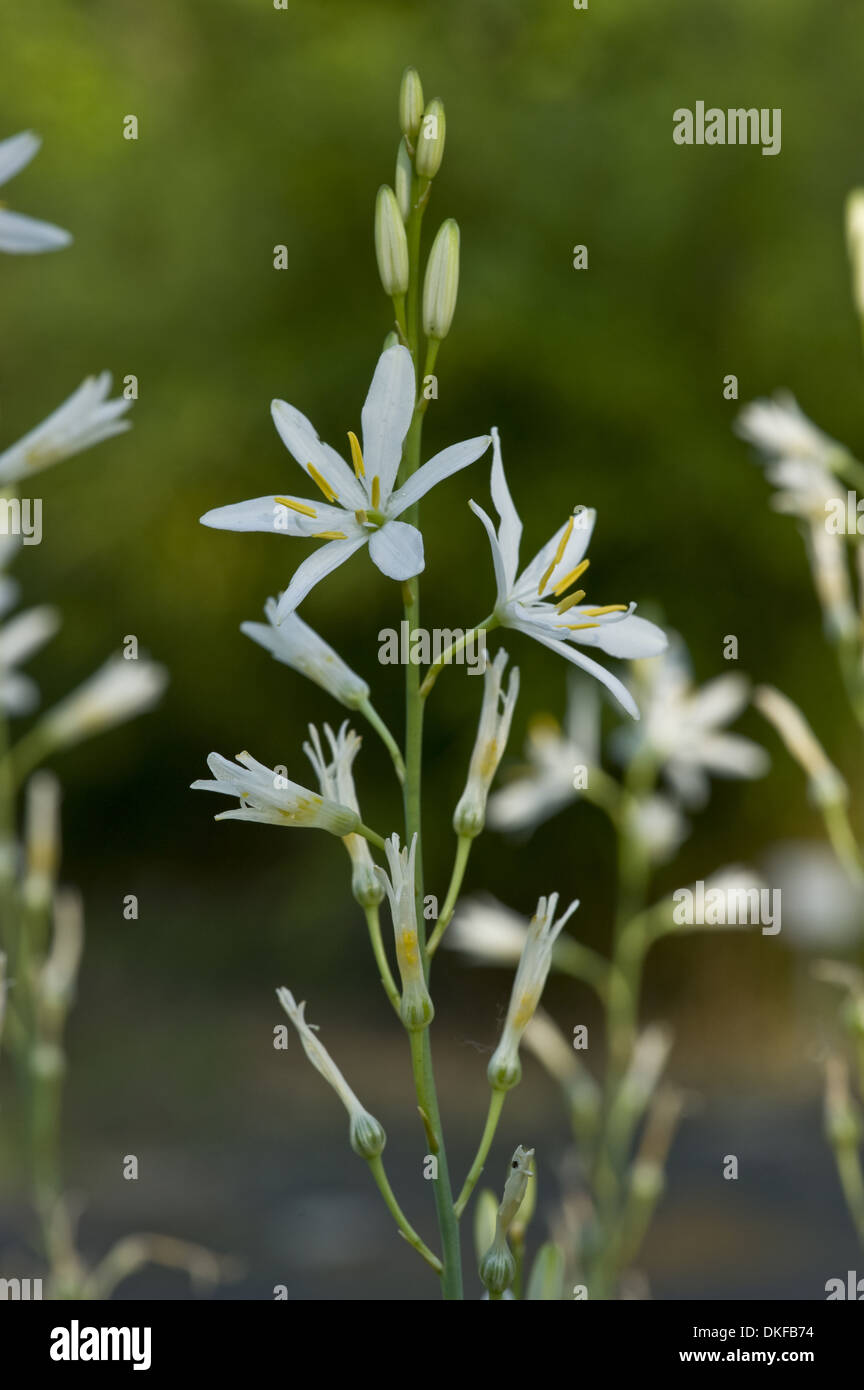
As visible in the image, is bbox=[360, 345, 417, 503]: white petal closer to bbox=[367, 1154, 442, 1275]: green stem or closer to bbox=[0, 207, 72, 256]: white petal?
bbox=[0, 207, 72, 256]: white petal

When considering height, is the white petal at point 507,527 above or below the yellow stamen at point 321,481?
below

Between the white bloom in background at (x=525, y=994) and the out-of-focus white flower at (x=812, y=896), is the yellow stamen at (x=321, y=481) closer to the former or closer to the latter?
the white bloom in background at (x=525, y=994)

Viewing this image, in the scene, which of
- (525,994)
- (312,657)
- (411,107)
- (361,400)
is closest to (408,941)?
(525,994)

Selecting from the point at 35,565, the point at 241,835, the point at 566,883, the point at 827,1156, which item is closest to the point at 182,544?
the point at 35,565

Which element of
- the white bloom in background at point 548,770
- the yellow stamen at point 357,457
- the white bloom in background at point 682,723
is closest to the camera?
the yellow stamen at point 357,457

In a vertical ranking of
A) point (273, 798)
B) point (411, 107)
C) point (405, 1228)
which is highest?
point (411, 107)

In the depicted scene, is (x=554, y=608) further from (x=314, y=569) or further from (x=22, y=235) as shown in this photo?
(x=22, y=235)

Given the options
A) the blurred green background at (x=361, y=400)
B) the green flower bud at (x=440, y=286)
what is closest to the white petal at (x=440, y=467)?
the green flower bud at (x=440, y=286)
